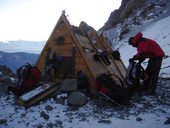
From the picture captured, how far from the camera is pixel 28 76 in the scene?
7410 mm

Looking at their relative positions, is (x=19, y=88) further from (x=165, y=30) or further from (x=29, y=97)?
(x=165, y=30)

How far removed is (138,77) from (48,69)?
3.50 m

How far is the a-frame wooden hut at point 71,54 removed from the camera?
25.1 feet

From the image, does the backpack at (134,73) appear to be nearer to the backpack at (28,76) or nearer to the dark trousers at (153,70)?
the dark trousers at (153,70)

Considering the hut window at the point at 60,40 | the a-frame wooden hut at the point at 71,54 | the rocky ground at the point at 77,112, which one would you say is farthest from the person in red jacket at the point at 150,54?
the hut window at the point at 60,40

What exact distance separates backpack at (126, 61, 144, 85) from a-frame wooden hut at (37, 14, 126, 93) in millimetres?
1161

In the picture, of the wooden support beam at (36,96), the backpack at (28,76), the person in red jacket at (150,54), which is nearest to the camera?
the wooden support beam at (36,96)

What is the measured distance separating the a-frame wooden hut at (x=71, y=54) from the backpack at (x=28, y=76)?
2.98ft

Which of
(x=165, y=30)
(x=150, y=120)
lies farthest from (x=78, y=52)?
(x=165, y=30)

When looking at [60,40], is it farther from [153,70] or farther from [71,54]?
[153,70]

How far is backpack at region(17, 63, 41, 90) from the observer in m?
7.34

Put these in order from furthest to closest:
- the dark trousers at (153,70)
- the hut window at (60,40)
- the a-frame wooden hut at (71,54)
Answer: the hut window at (60,40) < the a-frame wooden hut at (71,54) < the dark trousers at (153,70)

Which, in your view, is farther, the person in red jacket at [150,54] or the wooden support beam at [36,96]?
the person in red jacket at [150,54]

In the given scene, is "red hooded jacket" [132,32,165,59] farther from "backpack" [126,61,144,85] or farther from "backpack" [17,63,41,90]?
"backpack" [17,63,41,90]
